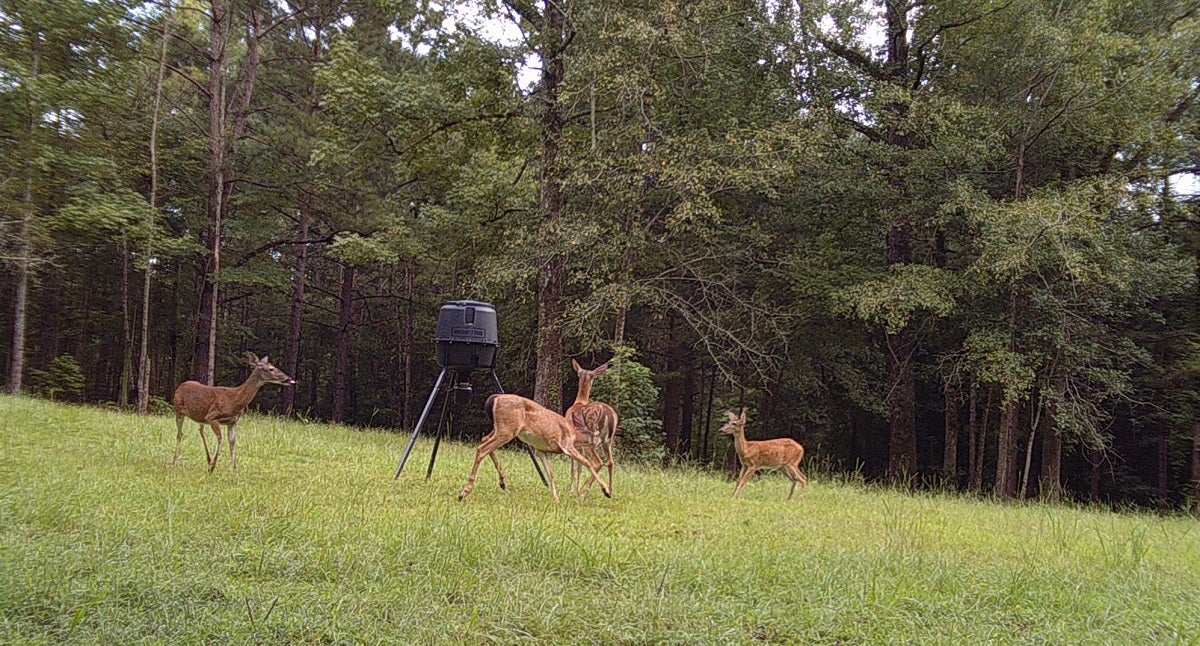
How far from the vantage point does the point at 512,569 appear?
13.1 ft

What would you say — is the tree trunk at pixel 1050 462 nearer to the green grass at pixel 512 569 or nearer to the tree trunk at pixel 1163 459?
the tree trunk at pixel 1163 459

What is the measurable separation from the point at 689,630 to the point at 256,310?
29.0m

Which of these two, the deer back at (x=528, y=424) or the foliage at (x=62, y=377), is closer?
the deer back at (x=528, y=424)

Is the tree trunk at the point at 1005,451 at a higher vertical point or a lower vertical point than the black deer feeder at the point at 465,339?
lower

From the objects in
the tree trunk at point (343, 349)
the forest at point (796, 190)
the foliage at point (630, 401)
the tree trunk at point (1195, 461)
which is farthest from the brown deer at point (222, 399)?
the tree trunk at point (1195, 461)

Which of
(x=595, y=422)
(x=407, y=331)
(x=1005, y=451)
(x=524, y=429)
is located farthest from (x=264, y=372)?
(x=407, y=331)

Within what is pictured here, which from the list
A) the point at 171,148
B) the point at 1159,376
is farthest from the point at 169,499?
the point at 1159,376

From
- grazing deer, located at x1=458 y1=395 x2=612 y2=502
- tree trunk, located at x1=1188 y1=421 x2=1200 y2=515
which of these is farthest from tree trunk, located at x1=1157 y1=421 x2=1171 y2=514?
grazing deer, located at x1=458 y1=395 x2=612 y2=502

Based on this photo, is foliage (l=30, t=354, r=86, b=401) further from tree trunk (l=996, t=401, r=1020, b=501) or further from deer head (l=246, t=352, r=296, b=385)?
tree trunk (l=996, t=401, r=1020, b=501)

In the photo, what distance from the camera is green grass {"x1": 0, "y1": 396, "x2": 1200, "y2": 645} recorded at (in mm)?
3176

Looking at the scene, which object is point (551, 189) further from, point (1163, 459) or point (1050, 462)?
point (1163, 459)

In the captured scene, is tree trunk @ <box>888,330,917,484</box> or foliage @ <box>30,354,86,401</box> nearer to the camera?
tree trunk @ <box>888,330,917,484</box>

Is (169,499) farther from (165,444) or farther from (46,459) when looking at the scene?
(165,444)

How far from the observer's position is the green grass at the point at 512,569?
3.18 m
